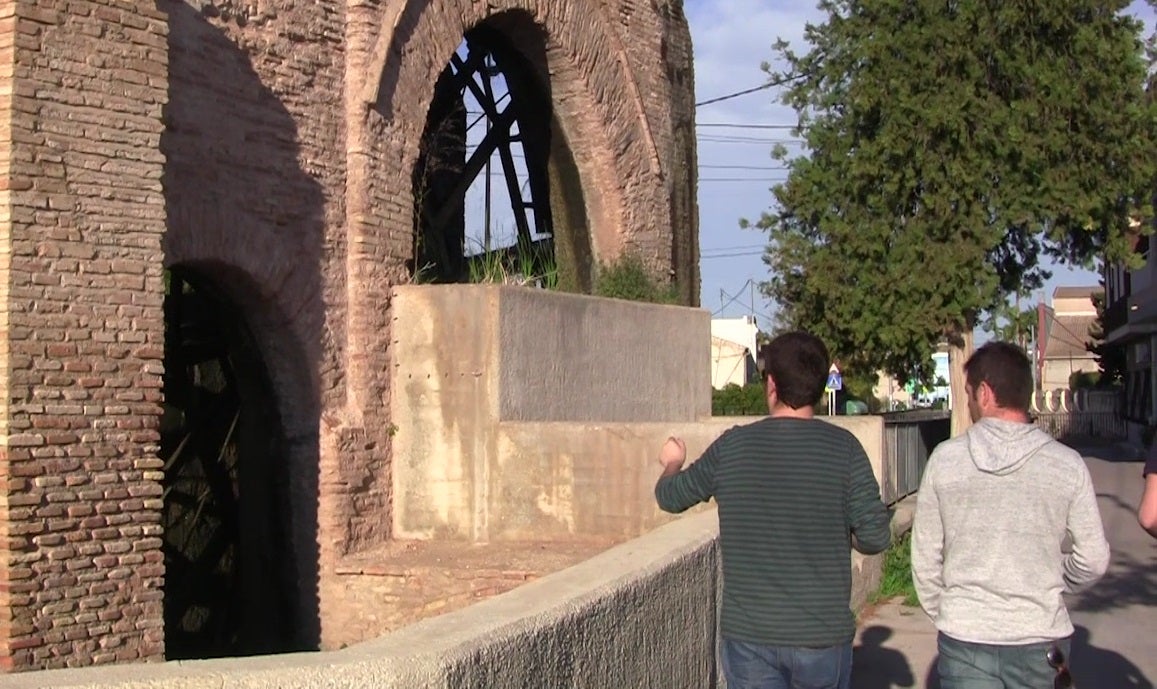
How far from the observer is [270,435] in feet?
37.2

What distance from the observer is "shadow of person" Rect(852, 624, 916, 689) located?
8883 mm

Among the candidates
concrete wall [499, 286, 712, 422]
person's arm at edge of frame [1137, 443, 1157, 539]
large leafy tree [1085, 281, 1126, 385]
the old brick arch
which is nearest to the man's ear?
person's arm at edge of frame [1137, 443, 1157, 539]

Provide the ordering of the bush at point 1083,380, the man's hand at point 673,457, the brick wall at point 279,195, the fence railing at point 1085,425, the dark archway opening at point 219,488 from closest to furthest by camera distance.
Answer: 1. the man's hand at point 673,457
2. the brick wall at point 279,195
3. the dark archway opening at point 219,488
4. the fence railing at point 1085,425
5. the bush at point 1083,380

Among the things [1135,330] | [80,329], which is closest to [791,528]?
[80,329]

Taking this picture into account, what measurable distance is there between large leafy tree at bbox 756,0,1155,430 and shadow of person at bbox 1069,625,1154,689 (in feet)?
32.4

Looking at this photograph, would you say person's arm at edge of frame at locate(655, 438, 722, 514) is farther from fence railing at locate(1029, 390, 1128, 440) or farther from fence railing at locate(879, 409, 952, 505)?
fence railing at locate(1029, 390, 1128, 440)

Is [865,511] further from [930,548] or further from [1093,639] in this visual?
[1093,639]

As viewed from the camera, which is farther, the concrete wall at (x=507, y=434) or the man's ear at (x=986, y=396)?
the concrete wall at (x=507, y=434)

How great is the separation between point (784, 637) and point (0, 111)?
571 cm

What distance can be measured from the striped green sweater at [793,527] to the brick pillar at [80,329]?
4.99m

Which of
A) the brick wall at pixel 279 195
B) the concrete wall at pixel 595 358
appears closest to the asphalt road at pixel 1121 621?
the concrete wall at pixel 595 358

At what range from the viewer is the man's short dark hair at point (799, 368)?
172 inches

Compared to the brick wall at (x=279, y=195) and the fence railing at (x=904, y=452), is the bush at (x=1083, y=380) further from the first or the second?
the brick wall at (x=279, y=195)

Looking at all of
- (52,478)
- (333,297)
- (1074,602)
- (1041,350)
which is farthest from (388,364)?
(1041,350)
